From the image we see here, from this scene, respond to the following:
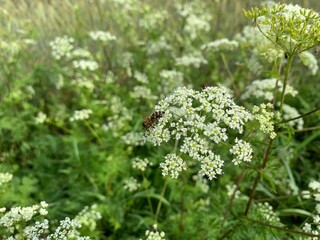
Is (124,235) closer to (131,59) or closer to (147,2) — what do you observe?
(131,59)

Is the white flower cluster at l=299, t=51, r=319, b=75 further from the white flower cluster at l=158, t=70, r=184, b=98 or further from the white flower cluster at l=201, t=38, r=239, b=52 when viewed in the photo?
the white flower cluster at l=158, t=70, r=184, b=98

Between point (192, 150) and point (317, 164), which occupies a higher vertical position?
point (317, 164)

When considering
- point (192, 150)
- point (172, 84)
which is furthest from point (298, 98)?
point (192, 150)

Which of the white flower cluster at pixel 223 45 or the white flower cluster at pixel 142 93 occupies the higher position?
the white flower cluster at pixel 223 45

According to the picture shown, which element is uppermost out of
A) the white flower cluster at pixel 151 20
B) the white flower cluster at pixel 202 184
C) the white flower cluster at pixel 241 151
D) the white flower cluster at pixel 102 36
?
the white flower cluster at pixel 151 20

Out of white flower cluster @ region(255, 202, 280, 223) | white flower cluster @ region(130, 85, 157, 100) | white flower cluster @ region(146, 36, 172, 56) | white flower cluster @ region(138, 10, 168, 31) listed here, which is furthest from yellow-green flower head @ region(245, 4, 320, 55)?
white flower cluster @ region(146, 36, 172, 56)

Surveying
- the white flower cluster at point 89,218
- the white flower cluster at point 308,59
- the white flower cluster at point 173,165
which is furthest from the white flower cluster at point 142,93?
the white flower cluster at point 173,165

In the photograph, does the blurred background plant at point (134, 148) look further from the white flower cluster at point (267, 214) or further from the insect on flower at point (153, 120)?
the insect on flower at point (153, 120)

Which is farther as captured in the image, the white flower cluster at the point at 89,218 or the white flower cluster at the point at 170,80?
the white flower cluster at the point at 170,80

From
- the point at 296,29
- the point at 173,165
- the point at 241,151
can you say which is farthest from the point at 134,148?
the point at 296,29
